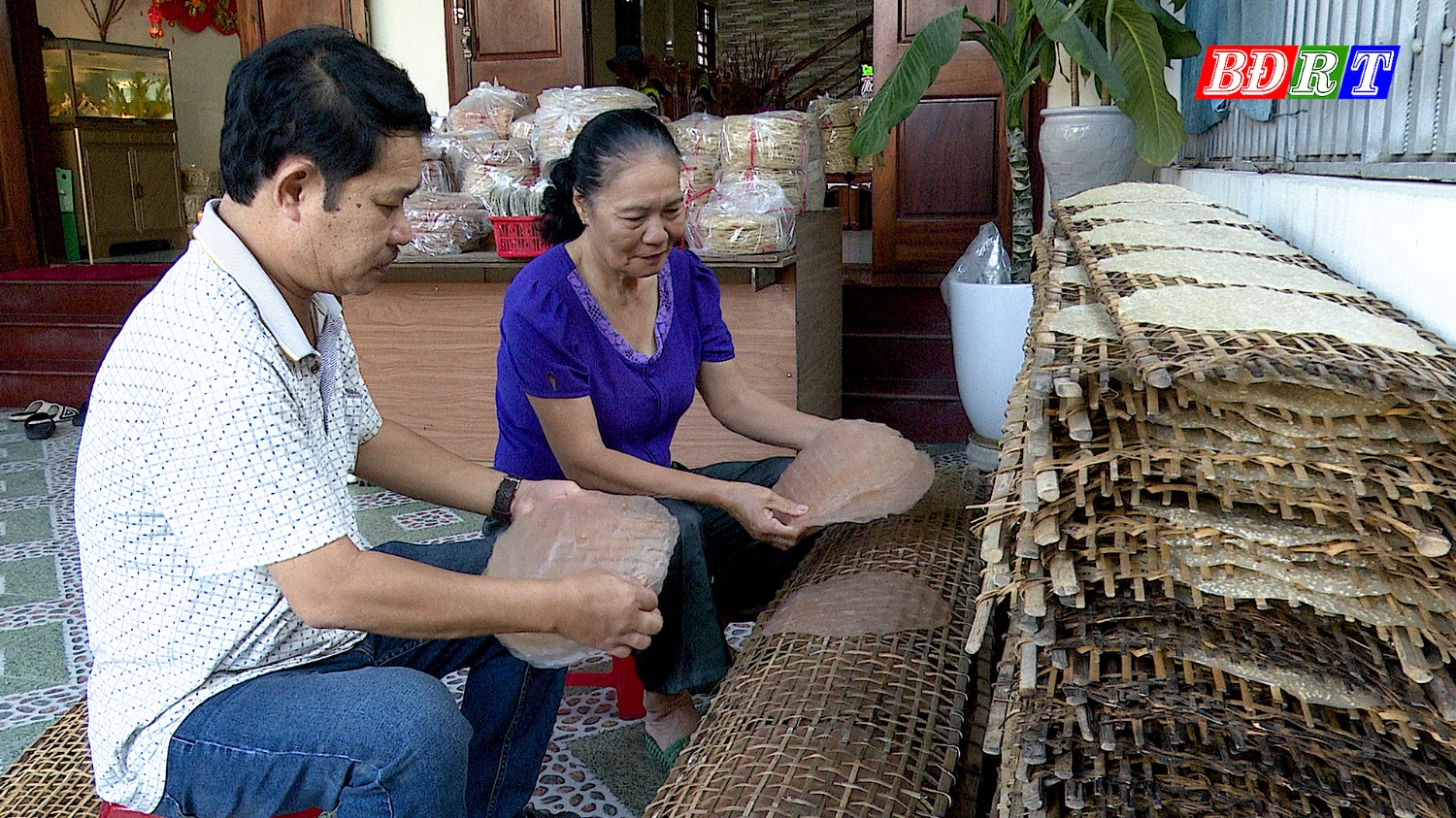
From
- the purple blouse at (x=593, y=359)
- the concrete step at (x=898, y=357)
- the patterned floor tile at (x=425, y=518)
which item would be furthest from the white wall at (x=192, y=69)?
the purple blouse at (x=593, y=359)

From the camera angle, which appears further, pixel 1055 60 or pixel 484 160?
pixel 484 160

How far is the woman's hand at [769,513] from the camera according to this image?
1615mm

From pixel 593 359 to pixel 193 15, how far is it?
8810mm

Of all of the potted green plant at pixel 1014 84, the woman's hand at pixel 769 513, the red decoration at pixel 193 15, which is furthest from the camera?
the red decoration at pixel 193 15

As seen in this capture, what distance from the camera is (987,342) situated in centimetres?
327

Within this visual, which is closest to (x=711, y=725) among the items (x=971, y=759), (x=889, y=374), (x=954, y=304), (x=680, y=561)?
(x=971, y=759)

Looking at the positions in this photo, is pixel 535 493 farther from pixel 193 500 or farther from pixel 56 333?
pixel 56 333

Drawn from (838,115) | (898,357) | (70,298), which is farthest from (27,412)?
(838,115)

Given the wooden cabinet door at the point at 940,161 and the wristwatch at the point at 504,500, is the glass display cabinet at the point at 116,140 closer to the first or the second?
the wooden cabinet door at the point at 940,161

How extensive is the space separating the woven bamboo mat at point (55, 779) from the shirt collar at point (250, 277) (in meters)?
0.79

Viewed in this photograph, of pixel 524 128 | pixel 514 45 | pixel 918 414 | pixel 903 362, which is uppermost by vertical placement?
pixel 514 45

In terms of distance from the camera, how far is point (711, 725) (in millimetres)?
1268

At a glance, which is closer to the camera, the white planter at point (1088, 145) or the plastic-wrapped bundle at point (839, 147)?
the white planter at point (1088, 145)

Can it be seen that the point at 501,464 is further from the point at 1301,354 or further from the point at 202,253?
the point at 1301,354
